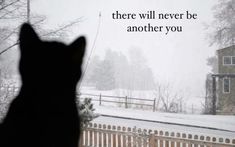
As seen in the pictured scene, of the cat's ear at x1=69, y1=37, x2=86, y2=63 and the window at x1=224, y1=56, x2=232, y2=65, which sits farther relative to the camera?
the window at x1=224, y1=56, x2=232, y2=65

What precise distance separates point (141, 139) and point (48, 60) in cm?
289

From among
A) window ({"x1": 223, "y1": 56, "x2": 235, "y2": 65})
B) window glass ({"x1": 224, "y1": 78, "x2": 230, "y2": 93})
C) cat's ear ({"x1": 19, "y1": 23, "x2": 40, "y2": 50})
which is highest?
window ({"x1": 223, "y1": 56, "x2": 235, "y2": 65})

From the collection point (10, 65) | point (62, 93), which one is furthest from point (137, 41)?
point (62, 93)

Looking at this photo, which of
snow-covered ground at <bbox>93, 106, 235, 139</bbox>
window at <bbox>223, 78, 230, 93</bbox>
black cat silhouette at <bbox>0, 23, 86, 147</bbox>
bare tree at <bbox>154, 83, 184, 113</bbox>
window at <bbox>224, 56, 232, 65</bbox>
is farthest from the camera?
window at <bbox>224, 56, 232, 65</bbox>

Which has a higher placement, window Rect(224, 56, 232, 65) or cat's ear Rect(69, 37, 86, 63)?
window Rect(224, 56, 232, 65)

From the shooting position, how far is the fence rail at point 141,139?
2936 mm

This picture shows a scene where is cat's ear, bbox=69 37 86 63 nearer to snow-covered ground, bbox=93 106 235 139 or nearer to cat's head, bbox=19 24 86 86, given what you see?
cat's head, bbox=19 24 86 86

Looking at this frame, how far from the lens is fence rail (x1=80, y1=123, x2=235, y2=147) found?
2.94 meters

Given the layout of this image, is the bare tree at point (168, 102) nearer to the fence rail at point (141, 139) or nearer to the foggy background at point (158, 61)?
the foggy background at point (158, 61)

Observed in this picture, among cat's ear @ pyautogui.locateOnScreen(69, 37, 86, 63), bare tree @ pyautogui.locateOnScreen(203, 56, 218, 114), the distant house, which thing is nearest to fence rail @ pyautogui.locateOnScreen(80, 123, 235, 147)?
cat's ear @ pyautogui.locateOnScreen(69, 37, 86, 63)

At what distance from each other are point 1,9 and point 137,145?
201 cm

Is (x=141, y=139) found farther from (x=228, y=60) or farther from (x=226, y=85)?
(x=228, y=60)

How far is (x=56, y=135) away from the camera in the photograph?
0.39 meters

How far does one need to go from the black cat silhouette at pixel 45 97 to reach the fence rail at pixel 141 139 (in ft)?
8.80
